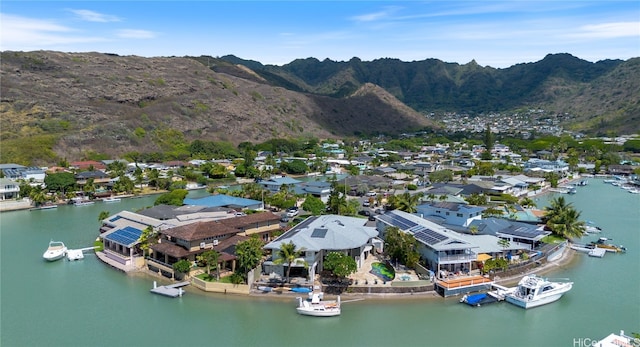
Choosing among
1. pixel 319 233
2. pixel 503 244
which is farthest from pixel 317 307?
pixel 503 244

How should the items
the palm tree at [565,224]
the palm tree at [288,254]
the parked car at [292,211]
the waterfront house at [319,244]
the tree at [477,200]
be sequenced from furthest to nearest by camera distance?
the tree at [477,200] < the parked car at [292,211] < the palm tree at [565,224] < the waterfront house at [319,244] < the palm tree at [288,254]

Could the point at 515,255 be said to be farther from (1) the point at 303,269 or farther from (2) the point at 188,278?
(2) the point at 188,278

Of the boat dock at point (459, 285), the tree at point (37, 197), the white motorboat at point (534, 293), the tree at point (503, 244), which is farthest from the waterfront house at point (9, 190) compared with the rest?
the white motorboat at point (534, 293)

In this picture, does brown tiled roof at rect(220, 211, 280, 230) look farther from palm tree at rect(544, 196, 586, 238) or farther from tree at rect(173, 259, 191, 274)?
palm tree at rect(544, 196, 586, 238)

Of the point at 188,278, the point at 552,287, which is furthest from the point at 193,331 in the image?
the point at 552,287

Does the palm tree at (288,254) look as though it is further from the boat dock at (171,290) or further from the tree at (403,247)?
the tree at (403,247)

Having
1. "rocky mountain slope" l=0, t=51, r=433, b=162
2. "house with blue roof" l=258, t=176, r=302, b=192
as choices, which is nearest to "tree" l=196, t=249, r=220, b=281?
"house with blue roof" l=258, t=176, r=302, b=192
